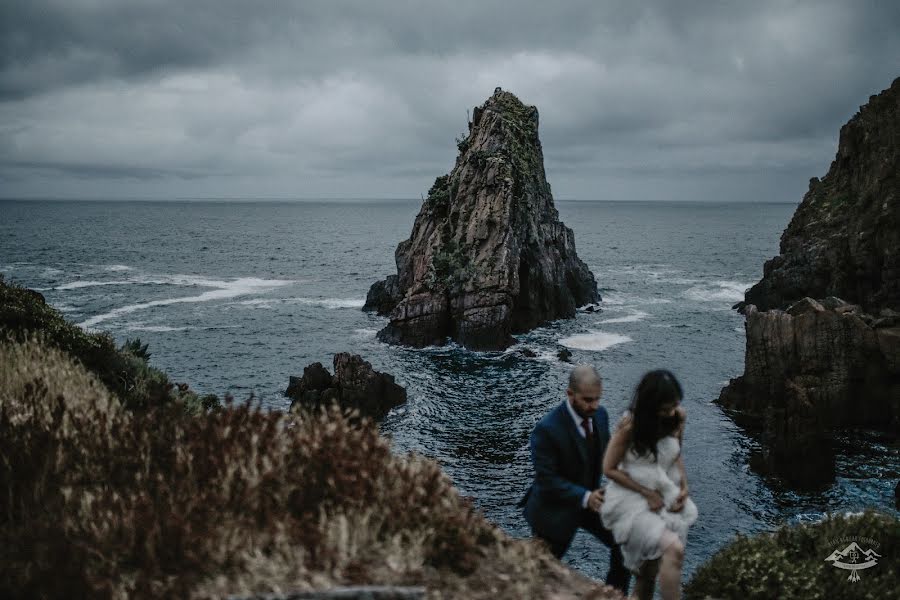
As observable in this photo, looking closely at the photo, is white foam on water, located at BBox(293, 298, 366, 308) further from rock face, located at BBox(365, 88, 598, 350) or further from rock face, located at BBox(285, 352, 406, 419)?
rock face, located at BBox(285, 352, 406, 419)

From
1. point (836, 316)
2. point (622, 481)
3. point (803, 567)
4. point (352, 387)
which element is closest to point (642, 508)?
point (622, 481)

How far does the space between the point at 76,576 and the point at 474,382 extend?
38909mm

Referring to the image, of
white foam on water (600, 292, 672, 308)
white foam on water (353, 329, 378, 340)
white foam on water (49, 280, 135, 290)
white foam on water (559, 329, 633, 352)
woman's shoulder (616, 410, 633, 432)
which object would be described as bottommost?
white foam on water (353, 329, 378, 340)

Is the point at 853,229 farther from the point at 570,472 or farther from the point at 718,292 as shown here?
the point at 570,472

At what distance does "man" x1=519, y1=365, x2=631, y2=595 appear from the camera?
21.8ft

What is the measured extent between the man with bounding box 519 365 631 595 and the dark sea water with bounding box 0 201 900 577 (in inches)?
248

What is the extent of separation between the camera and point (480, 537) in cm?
614

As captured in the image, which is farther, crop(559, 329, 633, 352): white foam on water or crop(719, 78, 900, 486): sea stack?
crop(559, 329, 633, 352): white foam on water

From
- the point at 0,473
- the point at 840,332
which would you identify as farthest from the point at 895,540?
the point at 840,332

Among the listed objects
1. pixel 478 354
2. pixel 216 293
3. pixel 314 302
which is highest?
pixel 216 293

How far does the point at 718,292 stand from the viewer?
8431 cm

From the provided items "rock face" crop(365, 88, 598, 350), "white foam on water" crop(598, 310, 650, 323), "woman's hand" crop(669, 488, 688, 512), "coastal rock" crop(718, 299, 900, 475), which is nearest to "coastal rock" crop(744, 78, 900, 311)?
"white foam on water" crop(598, 310, 650, 323)

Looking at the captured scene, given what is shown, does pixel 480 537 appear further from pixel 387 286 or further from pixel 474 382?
pixel 387 286

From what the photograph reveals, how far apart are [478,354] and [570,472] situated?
43.4 metres
